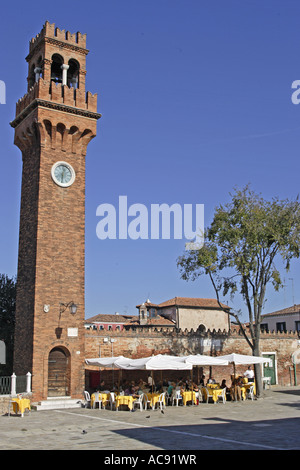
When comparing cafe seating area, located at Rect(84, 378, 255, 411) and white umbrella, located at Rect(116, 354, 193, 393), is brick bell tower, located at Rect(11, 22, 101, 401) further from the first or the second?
white umbrella, located at Rect(116, 354, 193, 393)

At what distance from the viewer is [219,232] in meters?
26.4

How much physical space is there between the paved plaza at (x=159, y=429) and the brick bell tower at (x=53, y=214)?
317 cm

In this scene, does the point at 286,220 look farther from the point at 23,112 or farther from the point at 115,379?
the point at 23,112

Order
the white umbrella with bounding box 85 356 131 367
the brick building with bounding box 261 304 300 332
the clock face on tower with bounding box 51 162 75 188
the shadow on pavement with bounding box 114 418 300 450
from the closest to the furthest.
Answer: the shadow on pavement with bounding box 114 418 300 450 < the white umbrella with bounding box 85 356 131 367 < the clock face on tower with bounding box 51 162 75 188 < the brick building with bounding box 261 304 300 332

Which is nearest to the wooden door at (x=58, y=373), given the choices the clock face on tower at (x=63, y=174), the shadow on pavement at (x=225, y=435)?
the clock face on tower at (x=63, y=174)

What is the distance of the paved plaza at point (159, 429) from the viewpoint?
11.6 m

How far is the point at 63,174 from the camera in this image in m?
25.3

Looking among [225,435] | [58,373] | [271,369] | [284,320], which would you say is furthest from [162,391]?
[284,320]

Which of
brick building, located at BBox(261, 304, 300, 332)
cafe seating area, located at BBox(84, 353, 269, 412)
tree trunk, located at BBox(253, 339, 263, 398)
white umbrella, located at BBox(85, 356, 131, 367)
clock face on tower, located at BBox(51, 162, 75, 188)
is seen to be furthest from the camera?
brick building, located at BBox(261, 304, 300, 332)

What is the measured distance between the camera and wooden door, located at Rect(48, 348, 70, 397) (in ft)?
76.1

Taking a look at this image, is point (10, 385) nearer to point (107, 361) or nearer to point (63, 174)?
→ point (107, 361)

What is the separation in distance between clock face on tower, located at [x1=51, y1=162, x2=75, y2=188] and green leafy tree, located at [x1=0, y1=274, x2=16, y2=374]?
42.8 feet

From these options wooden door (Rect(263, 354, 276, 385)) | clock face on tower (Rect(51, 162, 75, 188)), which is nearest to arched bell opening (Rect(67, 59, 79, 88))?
clock face on tower (Rect(51, 162, 75, 188))
